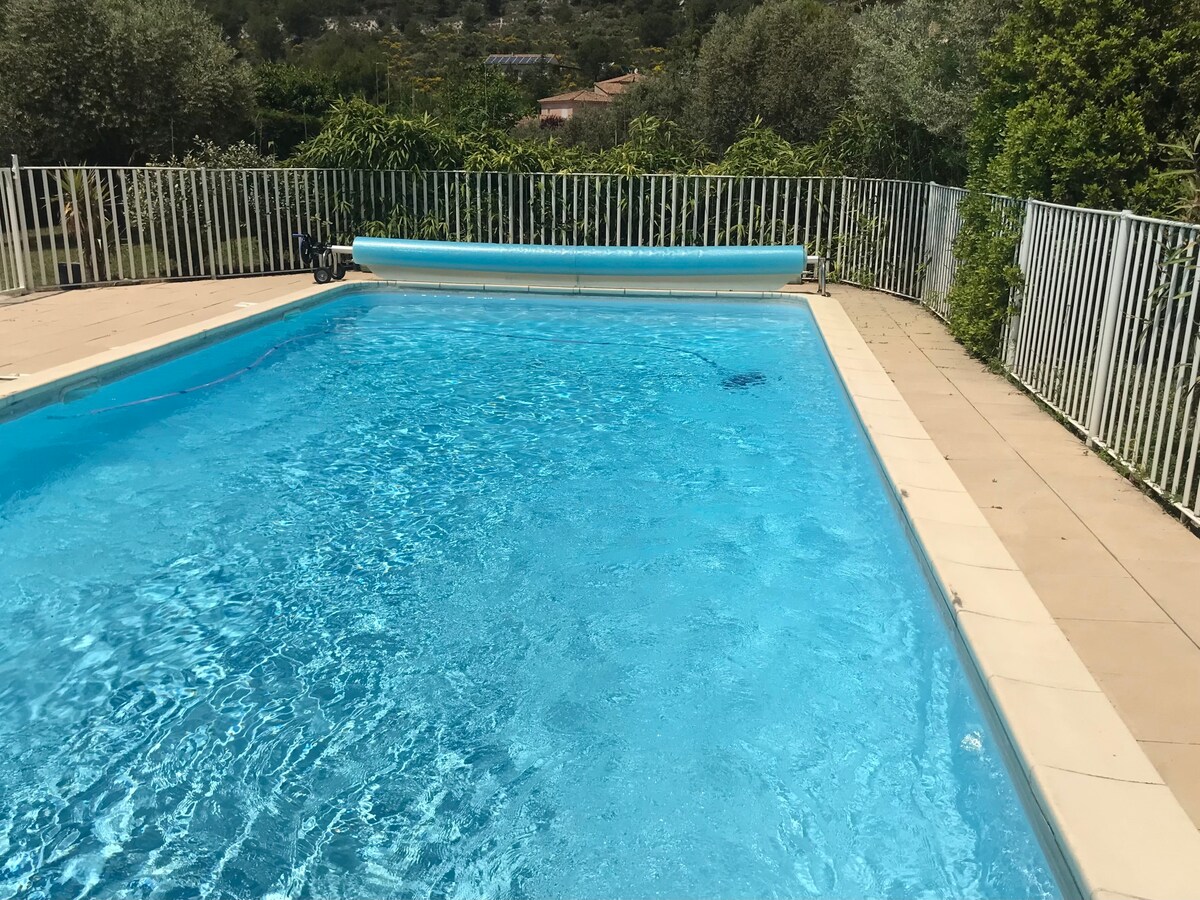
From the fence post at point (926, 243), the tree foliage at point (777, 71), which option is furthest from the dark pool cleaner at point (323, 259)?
the tree foliage at point (777, 71)

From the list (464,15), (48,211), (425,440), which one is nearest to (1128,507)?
(425,440)

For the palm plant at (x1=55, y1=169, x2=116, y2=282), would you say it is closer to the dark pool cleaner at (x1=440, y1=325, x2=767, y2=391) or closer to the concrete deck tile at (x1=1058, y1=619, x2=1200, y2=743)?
the dark pool cleaner at (x1=440, y1=325, x2=767, y2=391)

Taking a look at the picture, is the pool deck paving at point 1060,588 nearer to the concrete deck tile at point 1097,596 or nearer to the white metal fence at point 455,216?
the concrete deck tile at point 1097,596

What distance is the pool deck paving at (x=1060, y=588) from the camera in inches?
107

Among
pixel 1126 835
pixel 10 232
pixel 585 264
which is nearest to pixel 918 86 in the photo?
pixel 585 264

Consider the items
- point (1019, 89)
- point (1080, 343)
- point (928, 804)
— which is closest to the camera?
point (928, 804)

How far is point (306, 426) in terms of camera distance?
25.2ft

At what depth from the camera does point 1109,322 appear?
224 inches

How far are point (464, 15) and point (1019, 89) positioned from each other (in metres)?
105

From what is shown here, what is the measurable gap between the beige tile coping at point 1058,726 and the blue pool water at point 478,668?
19 centimetres

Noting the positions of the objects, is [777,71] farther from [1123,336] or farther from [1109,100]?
[1123,336]

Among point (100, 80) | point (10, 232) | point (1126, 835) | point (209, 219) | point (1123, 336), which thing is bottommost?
point (1126, 835)

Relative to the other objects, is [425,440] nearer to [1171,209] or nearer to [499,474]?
[499,474]

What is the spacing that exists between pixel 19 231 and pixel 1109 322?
11947 mm
